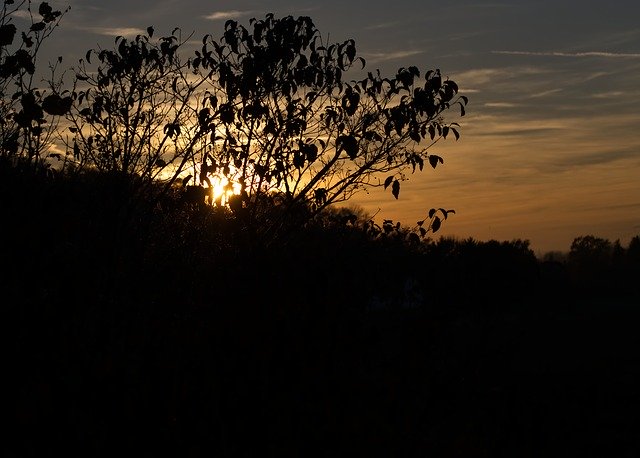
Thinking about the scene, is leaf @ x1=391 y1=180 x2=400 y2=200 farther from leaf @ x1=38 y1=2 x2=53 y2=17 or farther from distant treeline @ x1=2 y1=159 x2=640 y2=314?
leaf @ x1=38 y1=2 x2=53 y2=17

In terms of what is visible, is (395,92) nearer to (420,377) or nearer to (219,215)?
(219,215)

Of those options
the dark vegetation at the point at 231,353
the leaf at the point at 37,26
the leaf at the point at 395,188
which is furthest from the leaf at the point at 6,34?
the leaf at the point at 395,188

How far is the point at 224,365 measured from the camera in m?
5.60

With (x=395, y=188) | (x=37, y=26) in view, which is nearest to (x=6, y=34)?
(x=37, y=26)

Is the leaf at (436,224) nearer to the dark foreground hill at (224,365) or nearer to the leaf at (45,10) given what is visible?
the dark foreground hill at (224,365)

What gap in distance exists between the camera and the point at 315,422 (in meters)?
5.35

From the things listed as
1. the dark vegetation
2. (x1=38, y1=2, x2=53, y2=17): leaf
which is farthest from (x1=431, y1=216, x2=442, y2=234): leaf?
(x1=38, y1=2, x2=53, y2=17): leaf

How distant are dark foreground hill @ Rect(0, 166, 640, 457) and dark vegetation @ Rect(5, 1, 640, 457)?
18mm

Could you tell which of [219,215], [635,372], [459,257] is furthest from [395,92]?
[459,257]

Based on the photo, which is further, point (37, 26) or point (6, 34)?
point (37, 26)

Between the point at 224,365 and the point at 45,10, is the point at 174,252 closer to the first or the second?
the point at 45,10

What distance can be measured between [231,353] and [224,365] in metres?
0.18

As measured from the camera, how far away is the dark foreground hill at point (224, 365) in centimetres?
493

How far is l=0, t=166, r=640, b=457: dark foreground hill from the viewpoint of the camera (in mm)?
4930
